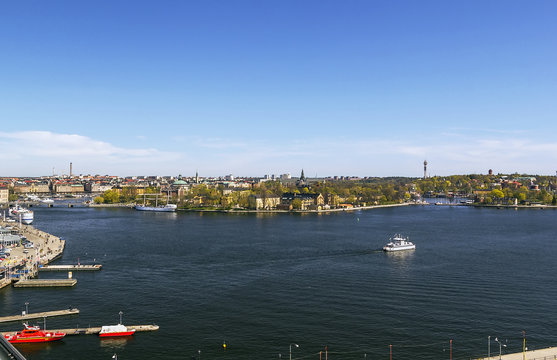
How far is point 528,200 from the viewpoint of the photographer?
110250 millimetres

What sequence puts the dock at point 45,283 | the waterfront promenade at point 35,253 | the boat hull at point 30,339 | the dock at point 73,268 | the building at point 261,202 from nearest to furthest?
the boat hull at point 30,339, the dock at point 45,283, the waterfront promenade at point 35,253, the dock at point 73,268, the building at point 261,202

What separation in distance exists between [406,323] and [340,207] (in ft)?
244

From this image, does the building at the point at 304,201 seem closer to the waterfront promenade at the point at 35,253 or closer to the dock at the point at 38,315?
the waterfront promenade at the point at 35,253

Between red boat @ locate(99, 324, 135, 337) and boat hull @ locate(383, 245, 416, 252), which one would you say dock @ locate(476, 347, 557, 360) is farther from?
boat hull @ locate(383, 245, 416, 252)

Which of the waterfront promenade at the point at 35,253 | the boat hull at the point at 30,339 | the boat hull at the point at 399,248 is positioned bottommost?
the boat hull at the point at 30,339

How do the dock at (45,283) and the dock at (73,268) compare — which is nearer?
the dock at (45,283)

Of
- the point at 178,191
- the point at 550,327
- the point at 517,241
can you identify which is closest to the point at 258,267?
the point at 550,327

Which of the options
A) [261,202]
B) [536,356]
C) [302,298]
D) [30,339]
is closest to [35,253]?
[30,339]

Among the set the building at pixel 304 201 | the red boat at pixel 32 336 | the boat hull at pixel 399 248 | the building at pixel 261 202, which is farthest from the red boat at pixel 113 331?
the building at pixel 304 201

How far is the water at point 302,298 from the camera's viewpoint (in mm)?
17562

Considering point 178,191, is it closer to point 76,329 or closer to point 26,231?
point 26,231

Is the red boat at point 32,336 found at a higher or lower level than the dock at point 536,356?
lower

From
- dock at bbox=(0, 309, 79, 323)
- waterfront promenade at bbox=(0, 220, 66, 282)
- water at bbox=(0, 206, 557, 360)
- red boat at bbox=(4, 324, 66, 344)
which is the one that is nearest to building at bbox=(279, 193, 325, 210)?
water at bbox=(0, 206, 557, 360)

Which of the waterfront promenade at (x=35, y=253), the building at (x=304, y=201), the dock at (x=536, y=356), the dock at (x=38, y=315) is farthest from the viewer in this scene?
the building at (x=304, y=201)
